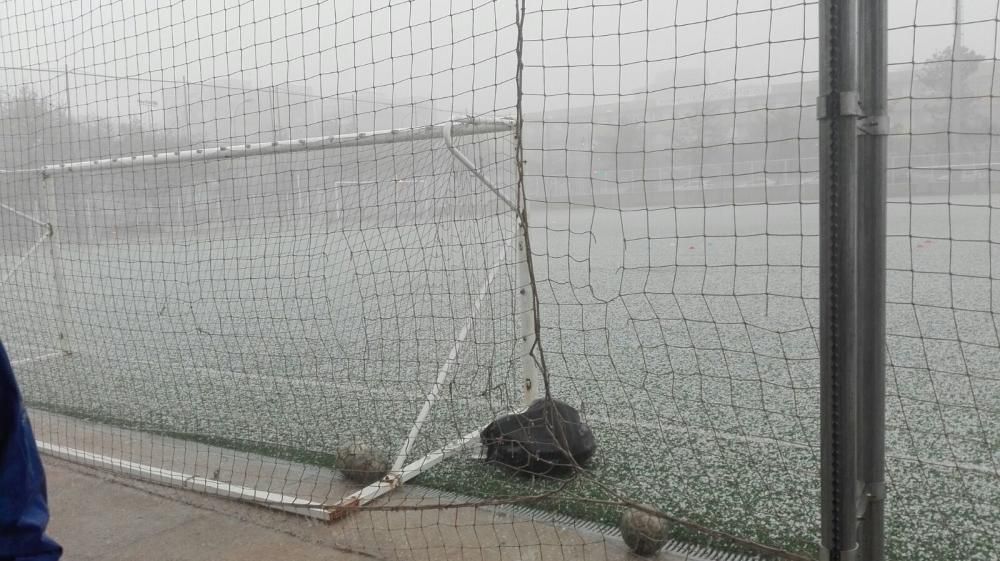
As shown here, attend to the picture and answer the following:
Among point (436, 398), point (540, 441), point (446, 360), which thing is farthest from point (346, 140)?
point (540, 441)

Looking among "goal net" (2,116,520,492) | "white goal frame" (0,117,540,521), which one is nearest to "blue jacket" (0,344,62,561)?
→ "white goal frame" (0,117,540,521)

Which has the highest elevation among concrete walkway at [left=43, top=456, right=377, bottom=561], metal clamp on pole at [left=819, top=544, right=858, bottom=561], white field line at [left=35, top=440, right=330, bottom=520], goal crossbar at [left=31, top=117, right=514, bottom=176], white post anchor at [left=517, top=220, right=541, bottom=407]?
goal crossbar at [left=31, top=117, right=514, bottom=176]

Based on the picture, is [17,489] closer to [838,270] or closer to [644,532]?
[838,270]

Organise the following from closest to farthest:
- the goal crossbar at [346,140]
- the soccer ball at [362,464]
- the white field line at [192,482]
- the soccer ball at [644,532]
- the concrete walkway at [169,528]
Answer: the soccer ball at [644,532], the concrete walkway at [169,528], the white field line at [192,482], the soccer ball at [362,464], the goal crossbar at [346,140]

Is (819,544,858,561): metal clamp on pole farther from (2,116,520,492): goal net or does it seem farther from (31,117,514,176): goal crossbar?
(31,117,514,176): goal crossbar

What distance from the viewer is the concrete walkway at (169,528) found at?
2.46 meters

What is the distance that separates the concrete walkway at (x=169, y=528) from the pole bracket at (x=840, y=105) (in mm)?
1889

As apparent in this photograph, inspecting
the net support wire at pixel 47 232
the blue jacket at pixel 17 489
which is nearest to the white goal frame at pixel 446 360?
the net support wire at pixel 47 232

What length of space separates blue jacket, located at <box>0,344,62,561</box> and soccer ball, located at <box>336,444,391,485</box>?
2.03 m

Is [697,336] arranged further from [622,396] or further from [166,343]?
[166,343]

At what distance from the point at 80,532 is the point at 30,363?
11.4 ft

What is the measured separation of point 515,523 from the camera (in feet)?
8.27

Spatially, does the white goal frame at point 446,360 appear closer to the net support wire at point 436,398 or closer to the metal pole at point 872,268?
the net support wire at point 436,398

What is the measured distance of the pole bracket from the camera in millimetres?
1472
